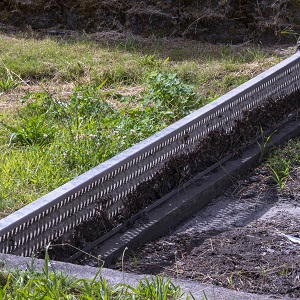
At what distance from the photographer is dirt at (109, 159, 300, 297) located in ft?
11.0

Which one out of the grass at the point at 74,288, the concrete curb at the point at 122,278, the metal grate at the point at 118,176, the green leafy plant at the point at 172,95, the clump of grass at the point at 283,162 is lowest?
the clump of grass at the point at 283,162

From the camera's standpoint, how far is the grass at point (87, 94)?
444cm

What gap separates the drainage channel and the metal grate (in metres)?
0.13

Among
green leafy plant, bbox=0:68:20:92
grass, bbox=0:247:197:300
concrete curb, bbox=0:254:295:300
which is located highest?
grass, bbox=0:247:197:300

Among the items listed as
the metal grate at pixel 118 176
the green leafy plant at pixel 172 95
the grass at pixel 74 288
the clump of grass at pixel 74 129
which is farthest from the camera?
the green leafy plant at pixel 172 95

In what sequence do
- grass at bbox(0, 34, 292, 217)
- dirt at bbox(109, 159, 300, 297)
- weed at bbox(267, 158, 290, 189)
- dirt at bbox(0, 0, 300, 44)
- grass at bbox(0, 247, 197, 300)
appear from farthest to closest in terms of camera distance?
dirt at bbox(0, 0, 300, 44)
weed at bbox(267, 158, 290, 189)
grass at bbox(0, 34, 292, 217)
dirt at bbox(109, 159, 300, 297)
grass at bbox(0, 247, 197, 300)

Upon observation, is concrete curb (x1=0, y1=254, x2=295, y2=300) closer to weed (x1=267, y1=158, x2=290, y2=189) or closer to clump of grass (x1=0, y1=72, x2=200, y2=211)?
clump of grass (x1=0, y1=72, x2=200, y2=211)

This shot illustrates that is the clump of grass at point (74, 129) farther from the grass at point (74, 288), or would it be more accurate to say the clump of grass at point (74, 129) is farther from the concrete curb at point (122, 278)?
the grass at point (74, 288)

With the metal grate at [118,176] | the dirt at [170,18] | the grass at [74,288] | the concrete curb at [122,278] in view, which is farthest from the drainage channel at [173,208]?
the dirt at [170,18]

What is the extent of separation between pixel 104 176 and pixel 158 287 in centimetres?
126

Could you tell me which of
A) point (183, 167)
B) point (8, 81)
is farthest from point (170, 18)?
point (183, 167)

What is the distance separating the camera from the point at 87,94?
211 inches

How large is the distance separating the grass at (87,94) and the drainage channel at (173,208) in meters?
0.52

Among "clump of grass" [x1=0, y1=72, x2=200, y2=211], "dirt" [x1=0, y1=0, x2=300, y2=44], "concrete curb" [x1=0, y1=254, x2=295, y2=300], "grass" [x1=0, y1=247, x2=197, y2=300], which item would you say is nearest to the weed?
"clump of grass" [x1=0, y1=72, x2=200, y2=211]
